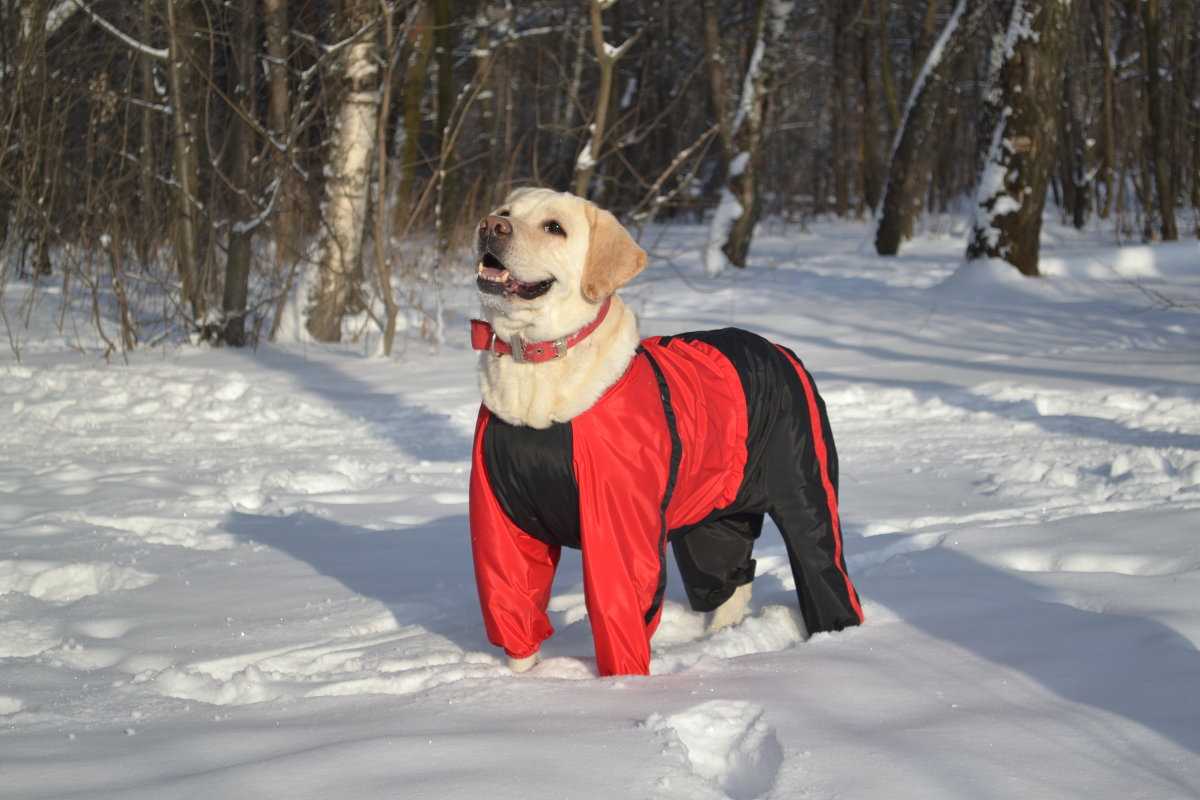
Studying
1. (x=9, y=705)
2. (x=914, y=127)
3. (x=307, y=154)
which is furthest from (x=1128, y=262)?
(x=9, y=705)

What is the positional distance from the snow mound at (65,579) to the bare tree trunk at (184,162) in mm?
5041

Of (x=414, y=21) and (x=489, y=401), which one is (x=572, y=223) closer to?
(x=489, y=401)

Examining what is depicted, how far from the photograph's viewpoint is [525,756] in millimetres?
2283

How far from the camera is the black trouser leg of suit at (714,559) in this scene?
139 inches

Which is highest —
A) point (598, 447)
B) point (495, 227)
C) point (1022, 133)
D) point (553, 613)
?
point (1022, 133)

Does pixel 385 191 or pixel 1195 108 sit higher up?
pixel 1195 108

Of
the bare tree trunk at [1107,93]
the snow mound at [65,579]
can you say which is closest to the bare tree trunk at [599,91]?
the snow mound at [65,579]

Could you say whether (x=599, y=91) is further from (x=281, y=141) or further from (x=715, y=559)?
(x=715, y=559)

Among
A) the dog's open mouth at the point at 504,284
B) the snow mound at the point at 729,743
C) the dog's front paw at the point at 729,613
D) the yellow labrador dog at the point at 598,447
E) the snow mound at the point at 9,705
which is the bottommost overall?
the dog's front paw at the point at 729,613

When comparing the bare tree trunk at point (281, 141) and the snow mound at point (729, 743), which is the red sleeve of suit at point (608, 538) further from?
the bare tree trunk at point (281, 141)

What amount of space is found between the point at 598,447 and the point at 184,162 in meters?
6.79

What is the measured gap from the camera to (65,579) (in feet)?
13.0

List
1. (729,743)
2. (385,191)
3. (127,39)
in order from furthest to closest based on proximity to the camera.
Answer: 1. (385,191)
2. (127,39)
3. (729,743)

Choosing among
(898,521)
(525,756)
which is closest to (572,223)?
(525,756)
